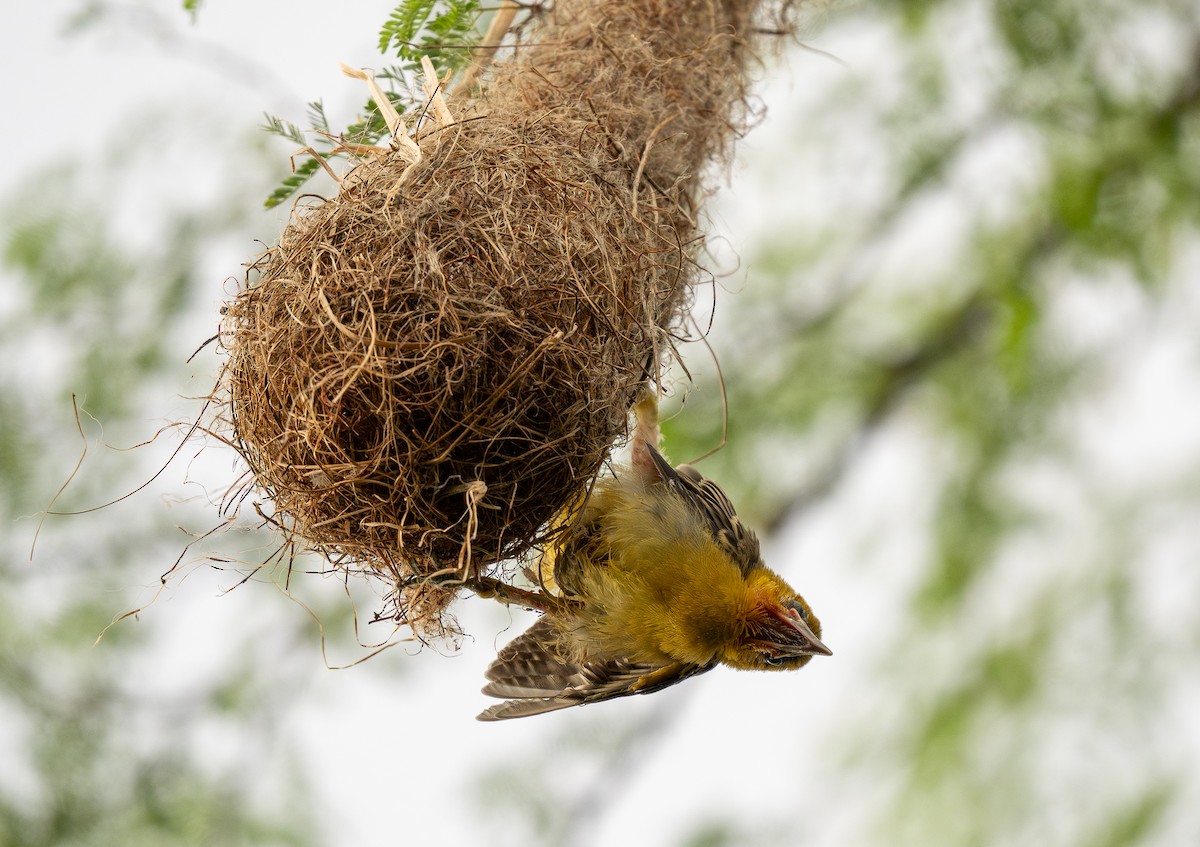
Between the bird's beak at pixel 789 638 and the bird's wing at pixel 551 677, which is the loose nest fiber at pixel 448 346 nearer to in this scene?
the bird's wing at pixel 551 677

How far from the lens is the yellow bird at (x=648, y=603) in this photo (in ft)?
8.21

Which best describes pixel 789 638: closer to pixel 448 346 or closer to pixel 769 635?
pixel 769 635

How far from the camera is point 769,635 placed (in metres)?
2.62

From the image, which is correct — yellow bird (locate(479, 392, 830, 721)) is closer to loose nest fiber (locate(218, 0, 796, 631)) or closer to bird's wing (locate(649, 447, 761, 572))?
bird's wing (locate(649, 447, 761, 572))

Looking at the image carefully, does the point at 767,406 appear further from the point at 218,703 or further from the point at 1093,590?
the point at 218,703

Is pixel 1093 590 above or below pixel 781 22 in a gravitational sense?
below

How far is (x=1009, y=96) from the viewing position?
4074mm

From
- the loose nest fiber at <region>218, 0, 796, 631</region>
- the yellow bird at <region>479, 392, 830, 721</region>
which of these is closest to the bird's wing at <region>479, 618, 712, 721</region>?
the yellow bird at <region>479, 392, 830, 721</region>

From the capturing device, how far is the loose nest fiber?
1888mm

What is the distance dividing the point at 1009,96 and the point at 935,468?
1662mm

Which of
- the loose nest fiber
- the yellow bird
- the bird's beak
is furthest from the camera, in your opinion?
the bird's beak

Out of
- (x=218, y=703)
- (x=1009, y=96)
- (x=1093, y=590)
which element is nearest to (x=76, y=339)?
(x=218, y=703)

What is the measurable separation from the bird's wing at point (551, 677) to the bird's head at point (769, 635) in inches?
5.8

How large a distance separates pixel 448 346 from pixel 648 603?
927mm
